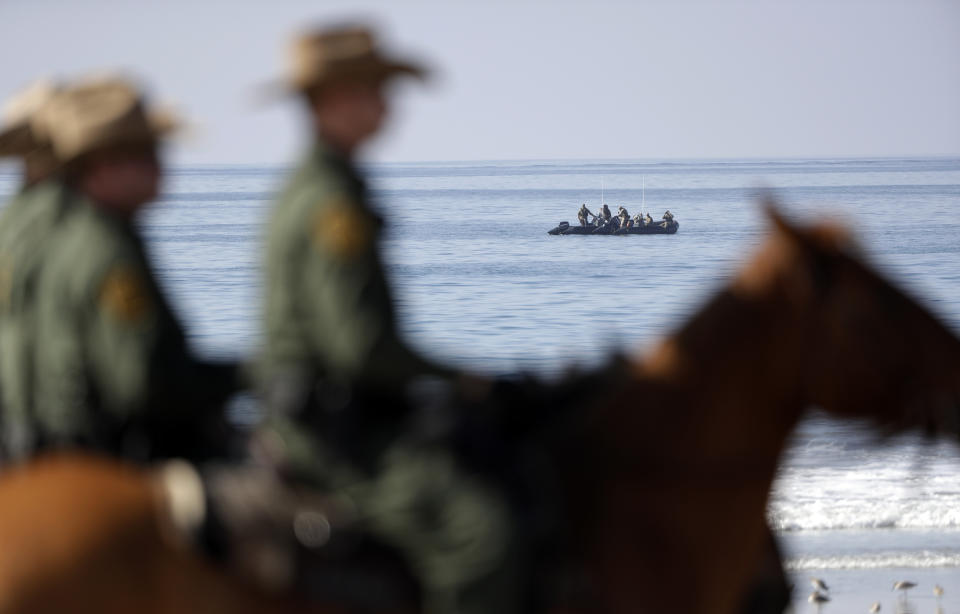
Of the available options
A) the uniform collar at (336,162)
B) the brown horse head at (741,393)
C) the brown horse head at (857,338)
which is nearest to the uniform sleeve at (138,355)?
the uniform collar at (336,162)

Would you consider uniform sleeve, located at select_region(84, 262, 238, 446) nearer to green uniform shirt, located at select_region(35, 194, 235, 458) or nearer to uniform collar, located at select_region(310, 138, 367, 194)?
green uniform shirt, located at select_region(35, 194, 235, 458)

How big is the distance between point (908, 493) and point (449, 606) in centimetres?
1328

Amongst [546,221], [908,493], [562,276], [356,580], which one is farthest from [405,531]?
[546,221]

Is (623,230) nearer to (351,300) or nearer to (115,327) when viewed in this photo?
(115,327)

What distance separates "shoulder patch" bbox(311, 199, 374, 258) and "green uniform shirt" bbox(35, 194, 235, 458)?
68cm

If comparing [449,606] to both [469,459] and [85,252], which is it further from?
[85,252]

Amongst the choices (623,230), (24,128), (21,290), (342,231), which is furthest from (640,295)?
(342,231)

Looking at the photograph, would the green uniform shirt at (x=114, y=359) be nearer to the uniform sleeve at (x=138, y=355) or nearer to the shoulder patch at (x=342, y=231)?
the uniform sleeve at (x=138, y=355)

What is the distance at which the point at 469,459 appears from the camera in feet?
14.0

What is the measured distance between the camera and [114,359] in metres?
4.48

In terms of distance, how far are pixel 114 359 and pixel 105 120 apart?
90 centimetres

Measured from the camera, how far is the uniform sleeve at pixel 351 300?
13.4ft

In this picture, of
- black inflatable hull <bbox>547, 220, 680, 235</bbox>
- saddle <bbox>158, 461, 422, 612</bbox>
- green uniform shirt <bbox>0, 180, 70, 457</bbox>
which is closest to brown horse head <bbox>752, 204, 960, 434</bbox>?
saddle <bbox>158, 461, 422, 612</bbox>

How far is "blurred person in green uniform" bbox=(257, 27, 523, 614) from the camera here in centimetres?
413
